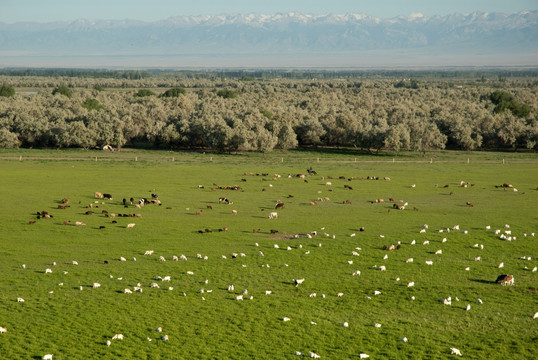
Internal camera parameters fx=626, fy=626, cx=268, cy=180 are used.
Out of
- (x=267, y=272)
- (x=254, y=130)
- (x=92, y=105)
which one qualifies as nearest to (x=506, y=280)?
(x=267, y=272)

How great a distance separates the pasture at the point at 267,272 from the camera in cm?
2178

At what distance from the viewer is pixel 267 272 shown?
30312 millimetres

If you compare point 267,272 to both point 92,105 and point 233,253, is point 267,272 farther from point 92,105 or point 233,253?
point 92,105

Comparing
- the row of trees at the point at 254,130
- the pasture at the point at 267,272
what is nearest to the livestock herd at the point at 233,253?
the pasture at the point at 267,272

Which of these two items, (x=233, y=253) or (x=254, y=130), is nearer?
(x=233, y=253)

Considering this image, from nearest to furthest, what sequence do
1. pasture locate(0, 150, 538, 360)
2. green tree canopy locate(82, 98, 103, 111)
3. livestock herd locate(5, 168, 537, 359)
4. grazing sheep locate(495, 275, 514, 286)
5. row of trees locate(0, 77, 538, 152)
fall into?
pasture locate(0, 150, 538, 360), livestock herd locate(5, 168, 537, 359), grazing sheep locate(495, 275, 514, 286), row of trees locate(0, 77, 538, 152), green tree canopy locate(82, 98, 103, 111)

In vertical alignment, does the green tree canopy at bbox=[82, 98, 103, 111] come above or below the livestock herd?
above

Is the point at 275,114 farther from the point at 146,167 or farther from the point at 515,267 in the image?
the point at 515,267

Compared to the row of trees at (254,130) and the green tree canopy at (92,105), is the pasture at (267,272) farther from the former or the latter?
the green tree canopy at (92,105)

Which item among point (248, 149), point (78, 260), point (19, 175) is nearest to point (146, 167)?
point (19, 175)

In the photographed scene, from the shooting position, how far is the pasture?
2178 centimetres

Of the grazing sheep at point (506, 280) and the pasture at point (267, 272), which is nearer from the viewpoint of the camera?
the pasture at point (267, 272)

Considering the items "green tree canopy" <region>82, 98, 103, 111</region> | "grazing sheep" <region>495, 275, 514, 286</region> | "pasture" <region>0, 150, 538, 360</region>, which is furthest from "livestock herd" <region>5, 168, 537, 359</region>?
"green tree canopy" <region>82, 98, 103, 111</region>

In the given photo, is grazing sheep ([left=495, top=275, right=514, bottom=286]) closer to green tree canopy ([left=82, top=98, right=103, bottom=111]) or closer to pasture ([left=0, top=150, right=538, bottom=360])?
pasture ([left=0, top=150, right=538, bottom=360])
